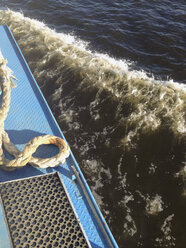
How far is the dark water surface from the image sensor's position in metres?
5.72

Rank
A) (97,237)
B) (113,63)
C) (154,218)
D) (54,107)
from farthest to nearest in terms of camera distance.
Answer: (113,63) → (54,107) → (154,218) → (97,237)

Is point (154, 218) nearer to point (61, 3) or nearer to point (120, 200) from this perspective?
point (120, 200)

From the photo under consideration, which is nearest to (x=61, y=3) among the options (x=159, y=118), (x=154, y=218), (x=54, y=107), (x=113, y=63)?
(x=113, y=63)

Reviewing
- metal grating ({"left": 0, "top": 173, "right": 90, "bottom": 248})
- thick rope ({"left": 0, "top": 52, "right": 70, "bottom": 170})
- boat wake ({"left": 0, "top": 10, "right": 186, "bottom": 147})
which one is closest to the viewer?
metal grating ({"left": 0, "top": 173, "right": 90, "bottom": 248})

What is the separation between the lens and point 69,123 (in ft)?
25.0

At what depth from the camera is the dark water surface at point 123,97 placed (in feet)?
18.8

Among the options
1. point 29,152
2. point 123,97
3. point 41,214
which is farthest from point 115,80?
point 41,214

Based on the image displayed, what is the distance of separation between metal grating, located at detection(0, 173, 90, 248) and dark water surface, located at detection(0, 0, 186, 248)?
6.42ft

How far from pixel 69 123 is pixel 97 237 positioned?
4208 mm

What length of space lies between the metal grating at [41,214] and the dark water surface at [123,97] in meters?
1.96

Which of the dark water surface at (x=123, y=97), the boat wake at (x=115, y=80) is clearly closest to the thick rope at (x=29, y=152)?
the dark water surface at (x=123, y=97)

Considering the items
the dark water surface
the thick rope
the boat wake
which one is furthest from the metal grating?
the boat wake

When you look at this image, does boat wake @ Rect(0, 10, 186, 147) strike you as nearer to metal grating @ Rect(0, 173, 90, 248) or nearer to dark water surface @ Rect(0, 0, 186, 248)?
dark water surface @ Rect(0, 0, 186, 248)

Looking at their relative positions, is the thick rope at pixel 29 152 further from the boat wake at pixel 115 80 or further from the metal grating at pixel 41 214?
the boat wake at pixel 115 80
